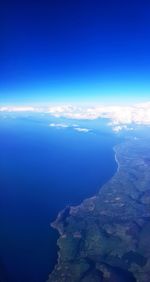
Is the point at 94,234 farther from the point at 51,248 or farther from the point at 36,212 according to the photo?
the point at 36,212

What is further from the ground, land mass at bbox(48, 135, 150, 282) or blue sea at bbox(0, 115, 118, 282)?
blue sea at bbox(0, 115, 118, 282)

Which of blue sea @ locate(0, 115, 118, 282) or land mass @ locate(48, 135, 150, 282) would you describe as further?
blue sea @ locate(0, 115, 118, 282)

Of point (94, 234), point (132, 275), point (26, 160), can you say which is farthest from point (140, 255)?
point (26, 160)

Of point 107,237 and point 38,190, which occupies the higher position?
point 38,190

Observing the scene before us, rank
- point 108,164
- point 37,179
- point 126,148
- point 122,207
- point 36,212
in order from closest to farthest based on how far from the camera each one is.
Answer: point 36,212 → point 122,207 → point 37,179 → point 108,164 → point 126,148

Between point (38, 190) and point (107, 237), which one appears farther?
point (38, 190)
